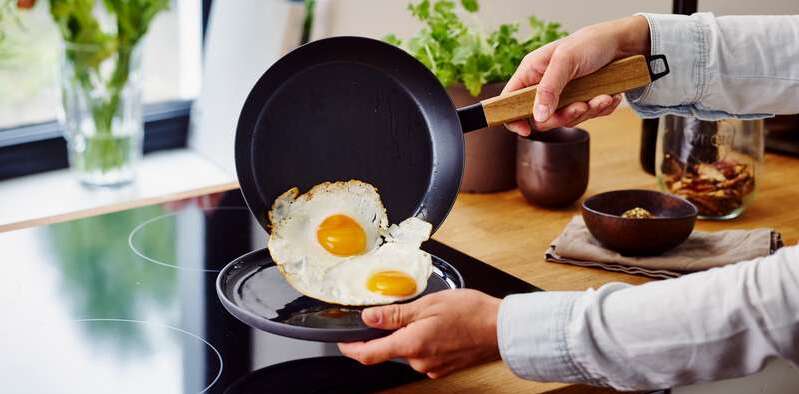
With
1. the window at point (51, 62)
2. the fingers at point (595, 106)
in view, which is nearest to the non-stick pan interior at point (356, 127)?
the fingers at point (595, 106)

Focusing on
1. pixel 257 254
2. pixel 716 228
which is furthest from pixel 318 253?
pixel 716 228

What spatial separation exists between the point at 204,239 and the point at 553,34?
74cm

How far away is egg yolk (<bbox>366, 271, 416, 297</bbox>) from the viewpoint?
52.6 inches

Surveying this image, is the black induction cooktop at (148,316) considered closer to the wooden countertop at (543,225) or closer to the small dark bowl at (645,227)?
the wooden countertop at (543,225)

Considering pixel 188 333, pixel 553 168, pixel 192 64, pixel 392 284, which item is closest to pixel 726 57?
pixel 553 168

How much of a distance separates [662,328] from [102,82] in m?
1.41

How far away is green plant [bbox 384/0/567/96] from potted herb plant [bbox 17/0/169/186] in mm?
577

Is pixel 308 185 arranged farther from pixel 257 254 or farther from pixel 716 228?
pixel 716 228

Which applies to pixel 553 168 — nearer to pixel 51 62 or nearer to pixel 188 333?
pixel 188 333

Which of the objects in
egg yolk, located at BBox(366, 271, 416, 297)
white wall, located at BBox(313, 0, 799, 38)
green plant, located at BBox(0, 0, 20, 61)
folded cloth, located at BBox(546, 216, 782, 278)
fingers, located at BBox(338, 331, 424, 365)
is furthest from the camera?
white wall, located at BBox(313, 0, 799, 38)

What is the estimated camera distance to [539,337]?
45.2 inches

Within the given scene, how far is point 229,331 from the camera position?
138 centimetres

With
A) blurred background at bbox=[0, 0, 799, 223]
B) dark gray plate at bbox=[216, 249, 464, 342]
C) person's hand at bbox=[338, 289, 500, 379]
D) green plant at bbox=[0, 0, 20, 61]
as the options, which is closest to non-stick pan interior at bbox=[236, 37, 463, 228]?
dark gray plate at bbox=[216, 249, 464, 342]

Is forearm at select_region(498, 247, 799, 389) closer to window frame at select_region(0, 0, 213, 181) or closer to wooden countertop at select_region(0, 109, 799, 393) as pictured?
wooden countertop at select_region(0, 109, 799, 393)
